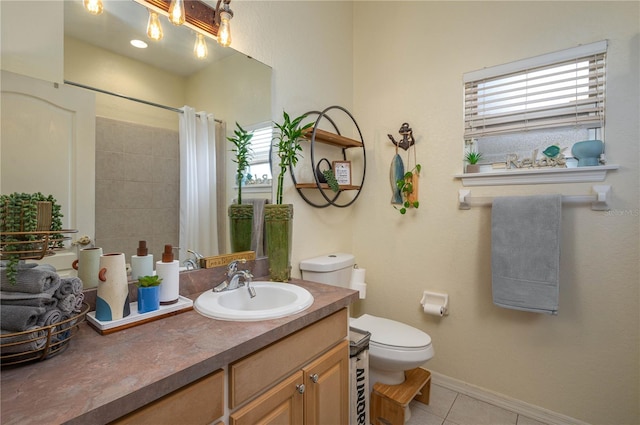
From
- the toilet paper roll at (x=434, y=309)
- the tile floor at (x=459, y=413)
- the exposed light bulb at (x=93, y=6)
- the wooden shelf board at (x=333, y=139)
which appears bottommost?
the tile floor at (x=459, y=413)

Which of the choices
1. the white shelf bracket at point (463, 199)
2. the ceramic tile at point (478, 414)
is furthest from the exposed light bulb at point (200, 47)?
the ceramic tile at point (478, 414)

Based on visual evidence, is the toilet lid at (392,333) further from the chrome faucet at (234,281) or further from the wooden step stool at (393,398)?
the chrome faucet at (234,281)

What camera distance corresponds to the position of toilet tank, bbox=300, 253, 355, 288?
1782 millimetres

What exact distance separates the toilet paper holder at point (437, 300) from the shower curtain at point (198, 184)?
53.6 inches

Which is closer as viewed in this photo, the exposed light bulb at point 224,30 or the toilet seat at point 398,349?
the exposed light bulb at point 224,30

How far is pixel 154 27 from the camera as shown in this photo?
1.20 m

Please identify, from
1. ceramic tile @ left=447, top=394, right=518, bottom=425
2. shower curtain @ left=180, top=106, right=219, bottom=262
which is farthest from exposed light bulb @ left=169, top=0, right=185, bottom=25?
ceramic tile @ left=447, top=394, right=518, bottom=425

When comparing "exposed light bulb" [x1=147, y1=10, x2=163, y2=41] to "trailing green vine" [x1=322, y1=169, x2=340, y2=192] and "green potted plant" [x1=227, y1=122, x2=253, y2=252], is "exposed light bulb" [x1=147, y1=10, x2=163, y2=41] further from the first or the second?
"trailing green vine" [x1=322, y1=169, x2=340, y2=192]

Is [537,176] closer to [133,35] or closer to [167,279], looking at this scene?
[167,279]

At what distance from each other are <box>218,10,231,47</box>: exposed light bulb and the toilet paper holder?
1830mm

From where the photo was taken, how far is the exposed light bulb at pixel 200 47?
1.35m

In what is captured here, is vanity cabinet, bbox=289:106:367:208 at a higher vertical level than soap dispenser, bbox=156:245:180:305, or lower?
higher

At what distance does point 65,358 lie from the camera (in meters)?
0.73

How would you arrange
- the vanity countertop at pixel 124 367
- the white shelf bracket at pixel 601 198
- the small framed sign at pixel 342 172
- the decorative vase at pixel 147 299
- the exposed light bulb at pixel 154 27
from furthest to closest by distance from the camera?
the small framed sign at pixel 342 172 → the white shelf bracket at pixel 601 198 → the exposed light bulb at pixel 154 27 → the decorative vase at pixel 147 299 → the vanity countertop at pixel 124 367
